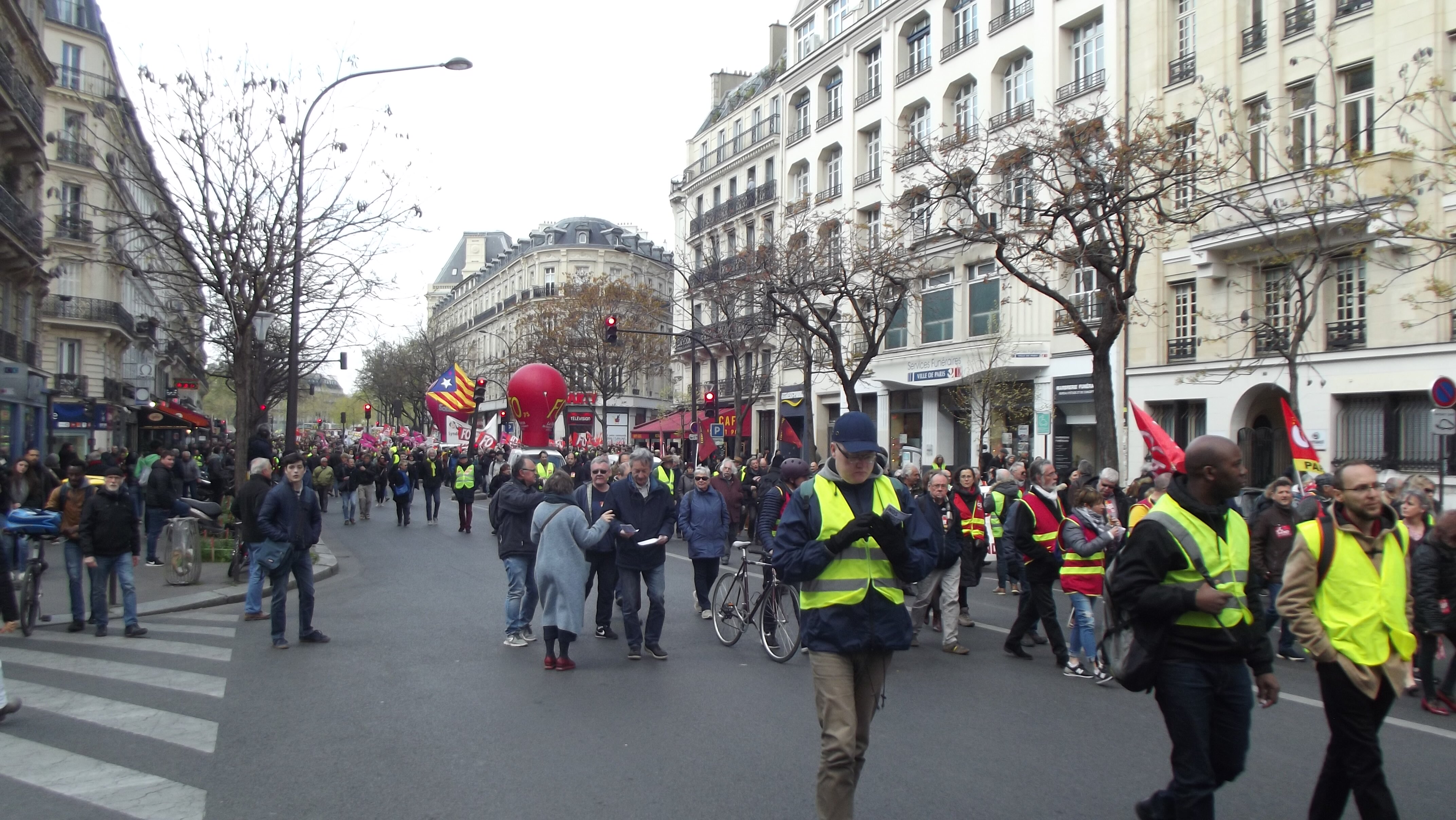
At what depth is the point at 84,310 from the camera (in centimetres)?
3944

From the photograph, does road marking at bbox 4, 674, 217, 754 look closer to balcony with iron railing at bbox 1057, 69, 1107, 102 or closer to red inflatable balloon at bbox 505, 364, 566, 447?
red inflatable balloon at bbox 505, 364, 566, 447

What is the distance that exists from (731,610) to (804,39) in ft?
127

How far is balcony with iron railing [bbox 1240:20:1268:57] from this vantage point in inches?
894

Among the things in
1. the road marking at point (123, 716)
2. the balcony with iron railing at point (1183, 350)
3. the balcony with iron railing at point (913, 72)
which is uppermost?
the balcony with iron railing at point (913, 72)

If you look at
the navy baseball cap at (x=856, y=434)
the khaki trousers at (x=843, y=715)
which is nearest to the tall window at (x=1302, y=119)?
the navy baseball cap at (x=856, y=434)

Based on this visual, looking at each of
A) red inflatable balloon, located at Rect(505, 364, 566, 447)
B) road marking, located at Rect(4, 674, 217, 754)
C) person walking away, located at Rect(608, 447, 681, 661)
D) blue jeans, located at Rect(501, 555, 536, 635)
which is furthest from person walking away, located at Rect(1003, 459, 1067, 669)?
red inflatable balloon, located at Rect(505, 364, 566, 447)

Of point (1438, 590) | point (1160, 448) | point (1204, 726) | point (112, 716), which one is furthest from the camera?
point (1160, 448)

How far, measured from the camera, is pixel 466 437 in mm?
32719

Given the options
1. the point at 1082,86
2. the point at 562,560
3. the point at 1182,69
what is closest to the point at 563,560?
the point at 562,560

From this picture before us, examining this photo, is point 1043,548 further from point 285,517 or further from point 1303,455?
point 285,517

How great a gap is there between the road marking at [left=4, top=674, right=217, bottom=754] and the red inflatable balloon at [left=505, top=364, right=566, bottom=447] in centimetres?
2069

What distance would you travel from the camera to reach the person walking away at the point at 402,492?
24359 mm

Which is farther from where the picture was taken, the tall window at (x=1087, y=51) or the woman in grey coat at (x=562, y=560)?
the tall window at (x=1087, y=51)

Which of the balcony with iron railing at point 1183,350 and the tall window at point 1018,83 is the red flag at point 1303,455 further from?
the tall window at point 1018,83
